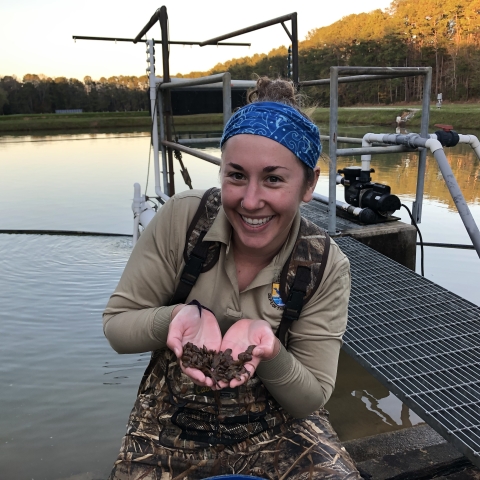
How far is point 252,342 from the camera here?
1.45m

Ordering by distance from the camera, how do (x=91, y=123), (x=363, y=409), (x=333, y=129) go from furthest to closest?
(x=91, y=123) → (x=333, y=129) → (x=363, y=409)

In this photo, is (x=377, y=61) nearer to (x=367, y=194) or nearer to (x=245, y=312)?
(x=367, y=194)

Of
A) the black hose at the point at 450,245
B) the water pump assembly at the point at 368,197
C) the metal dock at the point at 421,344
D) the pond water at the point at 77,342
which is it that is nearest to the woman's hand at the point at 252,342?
the metal dock at the point at 421,344

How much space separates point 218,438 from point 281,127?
1.07 m

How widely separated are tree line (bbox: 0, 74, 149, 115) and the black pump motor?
2533 inches

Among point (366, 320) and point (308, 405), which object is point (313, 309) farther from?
point (366, 320)

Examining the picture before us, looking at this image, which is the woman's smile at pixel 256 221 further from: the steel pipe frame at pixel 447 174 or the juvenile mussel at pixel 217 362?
the steel pipe frame at pixel 447 174

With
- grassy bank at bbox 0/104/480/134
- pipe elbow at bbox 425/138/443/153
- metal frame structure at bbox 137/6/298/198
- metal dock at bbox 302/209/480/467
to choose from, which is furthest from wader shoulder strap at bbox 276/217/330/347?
grassy bank at bbox 0/104/480/134

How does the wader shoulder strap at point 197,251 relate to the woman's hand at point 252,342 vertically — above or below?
above

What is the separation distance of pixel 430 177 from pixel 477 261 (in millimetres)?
5747

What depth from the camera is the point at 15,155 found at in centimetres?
1855

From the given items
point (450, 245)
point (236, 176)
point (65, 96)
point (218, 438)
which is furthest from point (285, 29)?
point (65, 96)

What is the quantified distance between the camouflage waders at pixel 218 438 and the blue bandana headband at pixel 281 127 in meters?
0.80

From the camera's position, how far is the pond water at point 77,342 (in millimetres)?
2895
